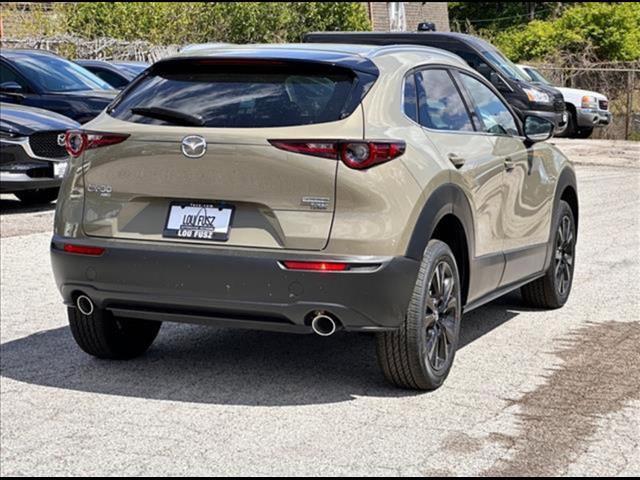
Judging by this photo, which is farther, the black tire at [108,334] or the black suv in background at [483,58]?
the black suv in background at [483,58]

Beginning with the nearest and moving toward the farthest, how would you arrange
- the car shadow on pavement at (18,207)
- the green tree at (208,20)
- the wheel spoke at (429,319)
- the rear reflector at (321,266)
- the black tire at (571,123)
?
the rear reflector at (321,266), the wheel spoke at (429,319), the car shadow on pavement at (18,207), the black tire at (571,123), the green tree at (208,20)

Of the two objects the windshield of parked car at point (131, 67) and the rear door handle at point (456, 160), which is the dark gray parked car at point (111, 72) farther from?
the rear door handle at point (456, 160)

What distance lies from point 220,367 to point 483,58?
10.8 meters

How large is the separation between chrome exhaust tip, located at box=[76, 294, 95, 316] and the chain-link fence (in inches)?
995

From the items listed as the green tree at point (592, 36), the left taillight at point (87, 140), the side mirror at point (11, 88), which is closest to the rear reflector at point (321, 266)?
the left taillight at point (87, 140)

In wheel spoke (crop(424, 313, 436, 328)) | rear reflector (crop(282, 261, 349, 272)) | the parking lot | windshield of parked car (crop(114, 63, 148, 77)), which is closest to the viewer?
the parking lot

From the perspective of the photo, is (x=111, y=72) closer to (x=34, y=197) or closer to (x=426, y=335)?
(x=34, y=197)

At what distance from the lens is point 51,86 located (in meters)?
17.3

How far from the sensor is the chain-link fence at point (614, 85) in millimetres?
30375

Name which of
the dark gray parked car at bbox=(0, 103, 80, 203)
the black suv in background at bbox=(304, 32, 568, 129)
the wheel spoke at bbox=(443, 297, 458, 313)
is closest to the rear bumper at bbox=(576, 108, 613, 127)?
the black suv in background at bbox=(304, 32, 568, 129)

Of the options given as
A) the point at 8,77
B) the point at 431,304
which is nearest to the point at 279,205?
the point at 431,304

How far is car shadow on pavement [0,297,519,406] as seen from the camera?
21.2 ft

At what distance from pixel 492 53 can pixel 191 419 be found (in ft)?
40.7

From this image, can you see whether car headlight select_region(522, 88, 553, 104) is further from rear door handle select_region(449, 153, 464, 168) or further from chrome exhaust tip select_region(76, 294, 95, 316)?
chrome exhaust tip select_region(76, 294, 95, 316)
